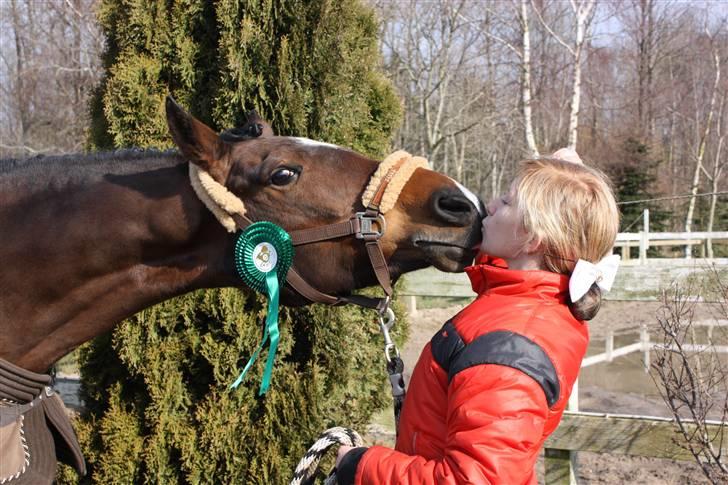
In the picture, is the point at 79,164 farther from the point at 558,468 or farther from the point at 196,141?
the point at 558,468

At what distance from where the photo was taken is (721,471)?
2918 millimetres

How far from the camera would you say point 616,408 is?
6.72 m

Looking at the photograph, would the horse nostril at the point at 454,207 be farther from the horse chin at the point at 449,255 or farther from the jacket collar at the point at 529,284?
the jacket collar at the point at 529,284

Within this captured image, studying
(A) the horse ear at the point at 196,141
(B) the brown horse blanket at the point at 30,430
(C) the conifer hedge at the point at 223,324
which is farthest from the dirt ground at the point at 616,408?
(A) the horse ear at the point at 196,141

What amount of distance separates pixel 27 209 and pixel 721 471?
9.98 ft

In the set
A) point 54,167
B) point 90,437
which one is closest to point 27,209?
point 54,167

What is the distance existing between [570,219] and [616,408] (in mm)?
5830

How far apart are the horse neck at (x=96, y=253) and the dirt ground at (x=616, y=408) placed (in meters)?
Answer: 2.41

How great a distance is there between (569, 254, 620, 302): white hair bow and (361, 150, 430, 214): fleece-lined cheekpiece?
23.6 inches

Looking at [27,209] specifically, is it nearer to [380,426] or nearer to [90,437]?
[90,437]

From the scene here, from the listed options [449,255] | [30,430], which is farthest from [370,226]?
[30,430]

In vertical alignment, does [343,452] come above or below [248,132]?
below

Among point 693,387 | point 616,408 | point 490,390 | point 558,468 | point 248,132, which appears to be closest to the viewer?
point 490,390

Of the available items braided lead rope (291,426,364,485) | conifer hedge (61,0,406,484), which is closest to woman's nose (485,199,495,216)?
braided lead rope (291,426,364,485)
